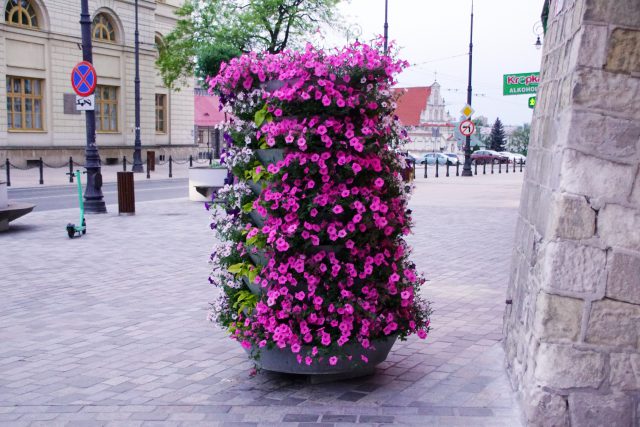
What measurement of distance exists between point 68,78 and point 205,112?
24229mm

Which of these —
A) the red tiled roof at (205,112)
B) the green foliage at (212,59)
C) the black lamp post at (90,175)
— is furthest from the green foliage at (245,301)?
the red tiled roof at (205,112)

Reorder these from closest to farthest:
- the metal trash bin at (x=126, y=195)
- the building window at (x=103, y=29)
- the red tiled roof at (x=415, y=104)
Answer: the metal trash bin at (x=126, y=195) < the building window at (x=103, y=29) < the red tiled roof at (x=415, y=104)

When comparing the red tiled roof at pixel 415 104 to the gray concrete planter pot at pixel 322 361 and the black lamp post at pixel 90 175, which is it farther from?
the gray concrete planter pot at pixel 322 361

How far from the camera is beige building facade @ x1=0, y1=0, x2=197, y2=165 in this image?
120 feet

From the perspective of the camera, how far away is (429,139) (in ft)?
367

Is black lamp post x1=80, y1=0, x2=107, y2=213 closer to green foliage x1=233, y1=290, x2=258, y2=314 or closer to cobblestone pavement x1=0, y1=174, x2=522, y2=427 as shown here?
cobblestone pavement x1=0, y1=174, x2=522, y2=427

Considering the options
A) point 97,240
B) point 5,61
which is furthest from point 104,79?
point 97,240

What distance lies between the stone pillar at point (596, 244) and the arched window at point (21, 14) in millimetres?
36796

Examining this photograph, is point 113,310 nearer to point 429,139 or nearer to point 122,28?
point 122,28

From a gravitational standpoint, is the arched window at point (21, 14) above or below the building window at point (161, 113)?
above

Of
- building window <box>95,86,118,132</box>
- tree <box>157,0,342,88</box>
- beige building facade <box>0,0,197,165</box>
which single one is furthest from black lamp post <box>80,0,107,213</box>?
building window <box>95,86,118,132</box>

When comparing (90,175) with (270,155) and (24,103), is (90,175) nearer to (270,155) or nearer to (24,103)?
(270,155)

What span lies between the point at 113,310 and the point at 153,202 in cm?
1240

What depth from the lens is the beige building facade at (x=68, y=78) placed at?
36469mm
